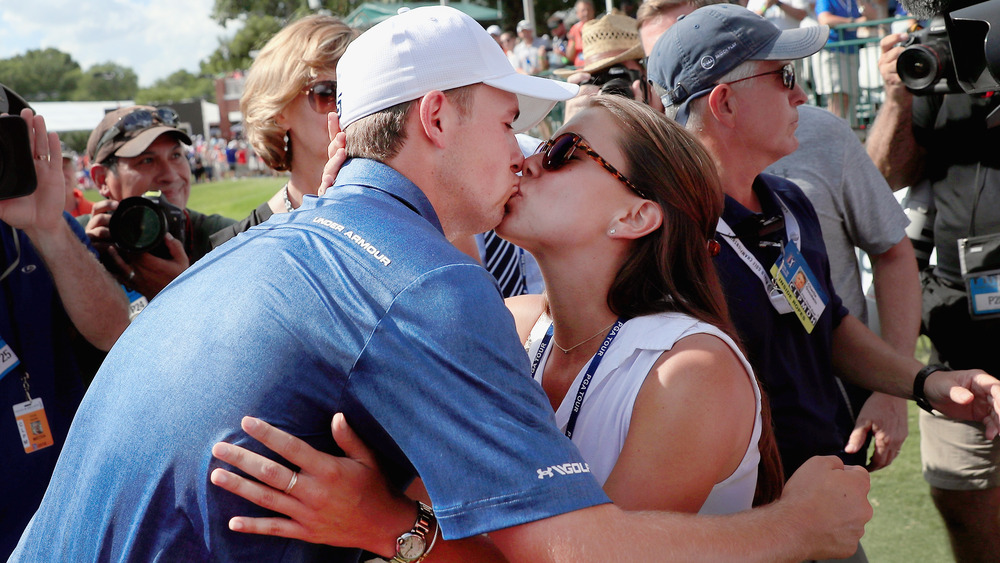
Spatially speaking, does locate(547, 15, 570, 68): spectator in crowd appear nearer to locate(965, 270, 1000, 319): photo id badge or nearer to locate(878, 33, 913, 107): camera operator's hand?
locate(878, 33, 913, 107): camera operator's hand

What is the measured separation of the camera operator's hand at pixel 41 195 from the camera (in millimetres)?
2707

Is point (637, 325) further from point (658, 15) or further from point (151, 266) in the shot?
point (658, 15)

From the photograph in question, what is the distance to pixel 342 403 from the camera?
4.53 ft

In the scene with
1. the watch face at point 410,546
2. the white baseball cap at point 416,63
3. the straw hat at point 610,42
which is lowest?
the watch face at point 410,546

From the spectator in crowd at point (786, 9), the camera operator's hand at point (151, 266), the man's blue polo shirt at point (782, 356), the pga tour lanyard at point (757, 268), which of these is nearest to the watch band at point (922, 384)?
the man's blue polo shirt at point (782, 356)

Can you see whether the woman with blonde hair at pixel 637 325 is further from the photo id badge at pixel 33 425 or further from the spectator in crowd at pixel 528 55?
the spectator in crowd at pixel 528 55

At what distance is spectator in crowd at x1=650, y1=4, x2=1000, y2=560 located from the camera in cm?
246

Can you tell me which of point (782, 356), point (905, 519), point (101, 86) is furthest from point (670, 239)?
point (101, 86)

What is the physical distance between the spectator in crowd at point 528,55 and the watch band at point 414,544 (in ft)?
45.0

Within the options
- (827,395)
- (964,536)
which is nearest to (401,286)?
(827,395)

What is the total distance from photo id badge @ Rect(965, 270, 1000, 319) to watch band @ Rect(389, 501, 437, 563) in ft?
9.77

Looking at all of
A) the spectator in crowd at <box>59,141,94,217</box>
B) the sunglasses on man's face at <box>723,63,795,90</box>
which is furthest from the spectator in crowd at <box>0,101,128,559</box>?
the spectator in crowd at <box>59,141,94,217</box>

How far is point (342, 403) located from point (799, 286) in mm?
1705

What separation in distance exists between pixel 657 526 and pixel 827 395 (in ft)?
4.74
